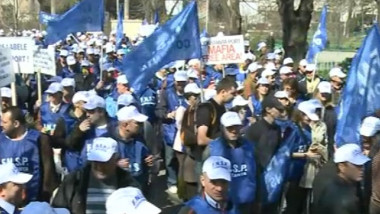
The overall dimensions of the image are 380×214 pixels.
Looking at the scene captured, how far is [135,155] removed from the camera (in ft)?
23.5

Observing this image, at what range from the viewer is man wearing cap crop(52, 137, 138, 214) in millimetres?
5875

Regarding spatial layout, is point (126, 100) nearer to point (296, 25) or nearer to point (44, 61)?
point (44, 61)

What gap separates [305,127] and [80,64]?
32.4 ft

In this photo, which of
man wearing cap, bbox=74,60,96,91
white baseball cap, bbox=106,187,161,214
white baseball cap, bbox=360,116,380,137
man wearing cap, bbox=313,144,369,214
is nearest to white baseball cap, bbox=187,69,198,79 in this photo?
man wearing cap, bbox=74,60,96,91

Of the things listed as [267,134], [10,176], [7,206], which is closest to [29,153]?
[10,176]

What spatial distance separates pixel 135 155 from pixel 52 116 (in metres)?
2.59

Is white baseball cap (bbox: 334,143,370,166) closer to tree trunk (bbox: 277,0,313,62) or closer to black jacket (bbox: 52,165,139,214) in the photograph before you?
black jacket (bbox: 52,165,139,214)

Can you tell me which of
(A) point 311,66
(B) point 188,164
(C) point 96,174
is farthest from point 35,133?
(A) point 311,66

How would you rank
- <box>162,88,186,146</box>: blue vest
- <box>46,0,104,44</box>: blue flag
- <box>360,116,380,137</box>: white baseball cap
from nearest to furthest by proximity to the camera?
<box>360,116,380,137</box>: white baseball cap, <box>162,88,186,146</box>: blue vest, <box>46,0,104,44</box>: blue flag

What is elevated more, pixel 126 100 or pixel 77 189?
pixel 126 100

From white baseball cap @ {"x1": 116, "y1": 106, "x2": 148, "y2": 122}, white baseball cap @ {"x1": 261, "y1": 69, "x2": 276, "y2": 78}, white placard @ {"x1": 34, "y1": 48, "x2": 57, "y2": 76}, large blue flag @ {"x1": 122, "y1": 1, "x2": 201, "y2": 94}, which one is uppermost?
large blue flag @ {"x1": 122, "y1": 1, "x2": 201, "y2": 94}

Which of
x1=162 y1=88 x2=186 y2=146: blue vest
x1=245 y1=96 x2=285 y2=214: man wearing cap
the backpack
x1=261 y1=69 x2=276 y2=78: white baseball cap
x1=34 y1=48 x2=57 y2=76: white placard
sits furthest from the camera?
x1=261 y1=69 x2=276 y2=78: white baseball cap

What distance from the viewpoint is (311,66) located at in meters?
14.8

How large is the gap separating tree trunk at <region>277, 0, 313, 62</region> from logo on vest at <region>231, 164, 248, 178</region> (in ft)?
52.8
